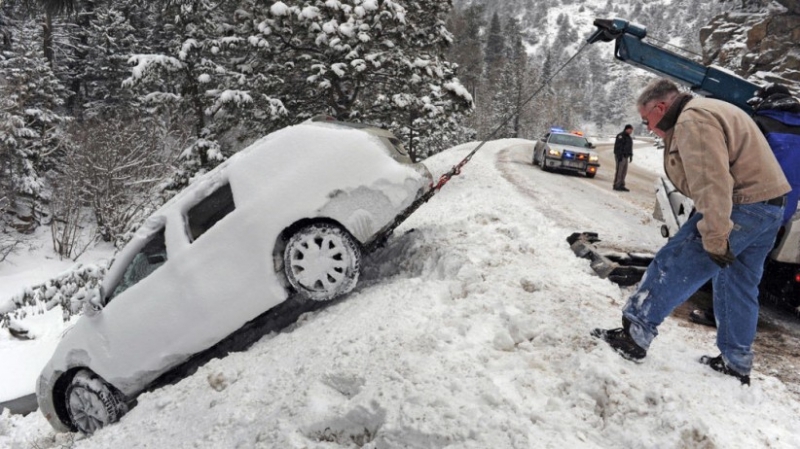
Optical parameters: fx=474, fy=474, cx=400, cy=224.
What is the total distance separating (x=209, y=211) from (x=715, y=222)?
4020mm

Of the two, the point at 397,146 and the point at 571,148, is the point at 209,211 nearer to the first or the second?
the point at 397,146

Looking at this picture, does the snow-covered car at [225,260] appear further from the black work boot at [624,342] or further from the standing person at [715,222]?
the standing person at [715,222]

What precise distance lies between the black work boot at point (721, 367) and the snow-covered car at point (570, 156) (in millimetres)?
13547

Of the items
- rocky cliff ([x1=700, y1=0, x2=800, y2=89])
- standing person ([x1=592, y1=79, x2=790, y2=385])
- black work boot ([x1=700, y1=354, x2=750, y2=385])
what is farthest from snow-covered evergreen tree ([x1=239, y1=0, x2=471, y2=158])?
rocky cliff ([x1=700, y1=0, x2=800, y2=89])

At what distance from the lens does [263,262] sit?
430 cm

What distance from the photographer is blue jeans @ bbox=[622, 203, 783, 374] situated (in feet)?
9.34

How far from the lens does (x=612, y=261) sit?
512 cm

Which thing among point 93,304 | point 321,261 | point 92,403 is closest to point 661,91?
point 321,261

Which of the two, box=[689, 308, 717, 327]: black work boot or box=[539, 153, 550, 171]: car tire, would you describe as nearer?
box=[689, 308, 717, 327]: black work boot

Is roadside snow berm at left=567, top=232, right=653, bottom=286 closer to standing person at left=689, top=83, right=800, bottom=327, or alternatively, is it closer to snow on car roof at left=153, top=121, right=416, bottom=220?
standing person at left=689, top=83, right=800, bottom=327

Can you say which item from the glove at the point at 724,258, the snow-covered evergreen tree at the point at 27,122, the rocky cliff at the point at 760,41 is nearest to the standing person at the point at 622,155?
the glove at the point at 724,258

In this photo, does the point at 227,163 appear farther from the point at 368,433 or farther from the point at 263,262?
the point at 368,433

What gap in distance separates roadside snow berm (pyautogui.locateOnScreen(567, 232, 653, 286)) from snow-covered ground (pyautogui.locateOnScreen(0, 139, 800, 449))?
16 centimetres

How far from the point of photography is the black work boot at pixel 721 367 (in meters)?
3.04
